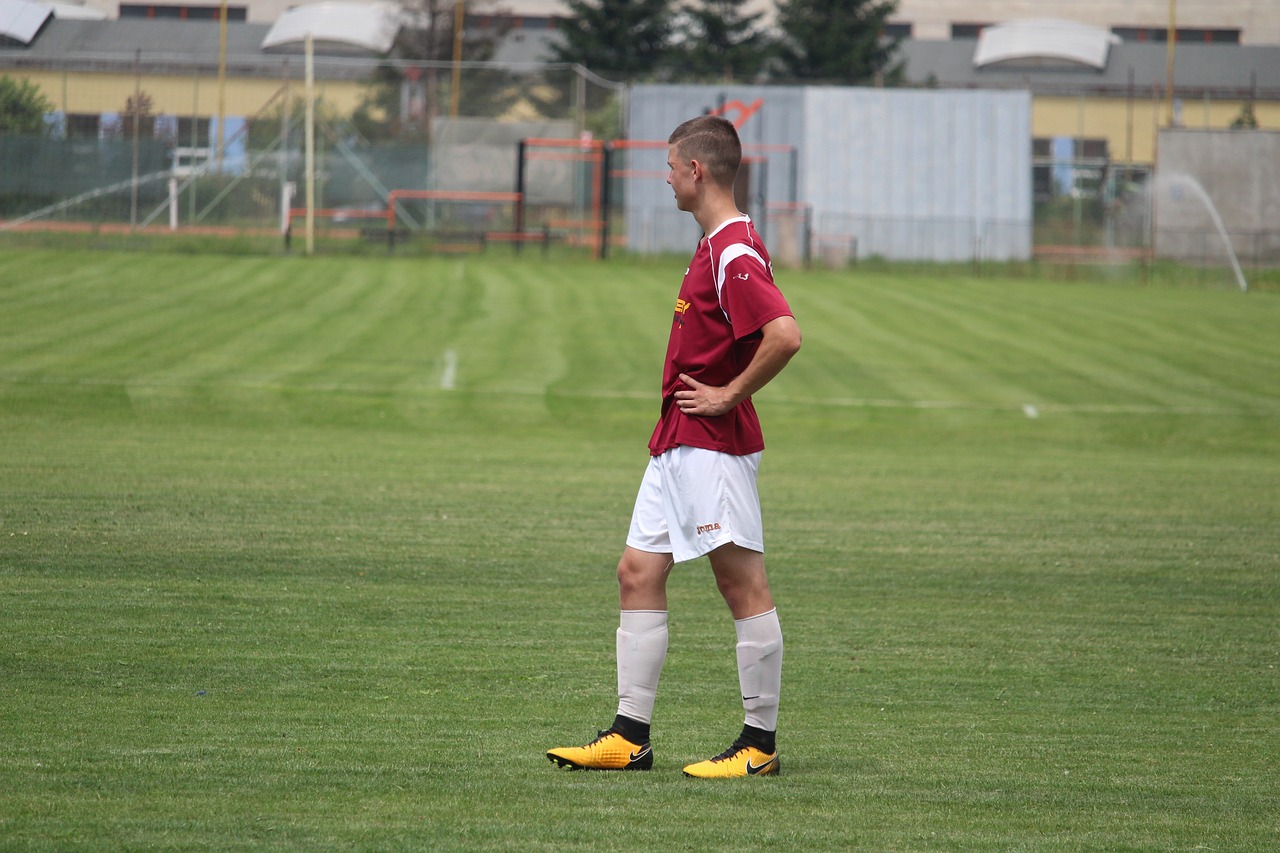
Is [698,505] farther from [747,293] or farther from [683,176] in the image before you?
[683,176]

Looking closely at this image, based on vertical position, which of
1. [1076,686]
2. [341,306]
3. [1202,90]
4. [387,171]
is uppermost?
[1202,90]

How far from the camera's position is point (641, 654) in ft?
16.7

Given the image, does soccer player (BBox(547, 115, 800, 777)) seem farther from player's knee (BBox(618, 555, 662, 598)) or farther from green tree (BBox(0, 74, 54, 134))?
green tree (BBox(0, 74, 54, 134))

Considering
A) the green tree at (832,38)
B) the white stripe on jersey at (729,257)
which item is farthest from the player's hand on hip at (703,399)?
the green tree at (832,38)

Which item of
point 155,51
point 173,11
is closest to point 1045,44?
point 173,11

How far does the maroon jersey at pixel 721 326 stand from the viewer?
493cm

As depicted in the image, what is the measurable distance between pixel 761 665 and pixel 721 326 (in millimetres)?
1172

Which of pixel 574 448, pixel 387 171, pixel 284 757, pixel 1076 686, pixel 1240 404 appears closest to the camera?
pixel 284 757

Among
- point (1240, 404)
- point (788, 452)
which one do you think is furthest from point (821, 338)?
point (788, 452)

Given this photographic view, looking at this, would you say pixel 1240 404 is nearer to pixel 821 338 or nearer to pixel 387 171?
pixel 821 338

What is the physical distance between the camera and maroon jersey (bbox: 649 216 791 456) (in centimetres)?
493

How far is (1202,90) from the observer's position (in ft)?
208

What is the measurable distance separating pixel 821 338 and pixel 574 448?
10.6m

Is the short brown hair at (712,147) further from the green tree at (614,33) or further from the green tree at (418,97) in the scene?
the green tree at (614,33)
